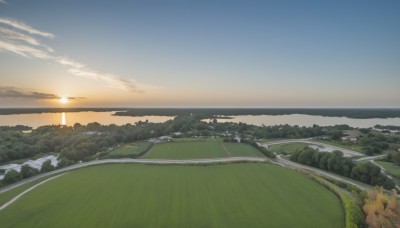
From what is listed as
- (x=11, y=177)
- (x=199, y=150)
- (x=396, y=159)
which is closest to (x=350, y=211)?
(x=396, y=159)

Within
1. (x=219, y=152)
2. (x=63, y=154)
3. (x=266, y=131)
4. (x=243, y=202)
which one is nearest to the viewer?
(x=243, y=202)

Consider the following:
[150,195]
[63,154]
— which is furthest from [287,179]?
[63,154]

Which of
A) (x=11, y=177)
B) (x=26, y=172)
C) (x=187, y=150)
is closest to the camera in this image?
(x=11, y=177)

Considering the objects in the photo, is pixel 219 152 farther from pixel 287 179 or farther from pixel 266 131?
pixel 266 131

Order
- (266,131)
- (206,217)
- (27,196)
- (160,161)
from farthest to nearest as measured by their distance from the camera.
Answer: (266,131), (160,161), (27,196), (206,217)

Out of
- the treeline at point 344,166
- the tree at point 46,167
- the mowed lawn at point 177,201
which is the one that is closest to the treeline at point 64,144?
the tree at point 46,167

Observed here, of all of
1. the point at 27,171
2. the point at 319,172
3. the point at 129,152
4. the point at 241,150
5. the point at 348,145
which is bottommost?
the point at 319,172

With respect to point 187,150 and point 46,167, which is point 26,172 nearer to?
point 46,167
